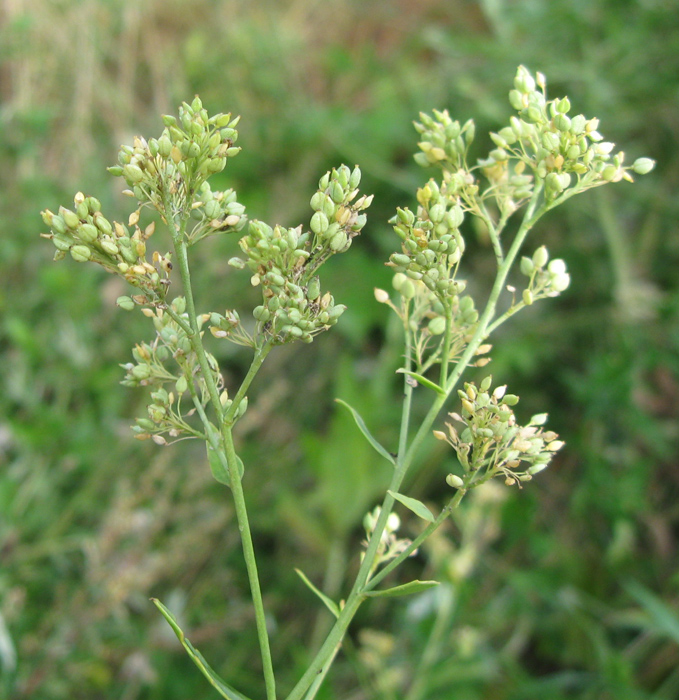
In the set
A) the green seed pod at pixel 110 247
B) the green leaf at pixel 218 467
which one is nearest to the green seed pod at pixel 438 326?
the green leaf at pixel 218 467

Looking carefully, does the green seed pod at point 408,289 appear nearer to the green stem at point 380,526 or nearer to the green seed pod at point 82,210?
the green stem at point 380,526

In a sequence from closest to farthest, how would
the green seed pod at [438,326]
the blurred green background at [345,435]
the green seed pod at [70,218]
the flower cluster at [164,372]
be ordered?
the green seed pod at [70,218], the flower cluster at [164,372], the green seed pod at [438,326], the blurred green background at [345,435]

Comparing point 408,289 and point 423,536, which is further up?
point 408,289

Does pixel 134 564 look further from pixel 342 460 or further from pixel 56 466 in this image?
pixel 342 460

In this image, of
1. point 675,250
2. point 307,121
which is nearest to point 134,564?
point 307,121

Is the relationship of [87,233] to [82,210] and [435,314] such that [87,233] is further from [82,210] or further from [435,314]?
[435,314]

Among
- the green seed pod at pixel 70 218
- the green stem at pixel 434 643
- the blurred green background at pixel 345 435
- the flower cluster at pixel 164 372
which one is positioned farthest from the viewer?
the blurred green background at pixel 345 435

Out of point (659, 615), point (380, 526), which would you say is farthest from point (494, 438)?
point (659, 615)
